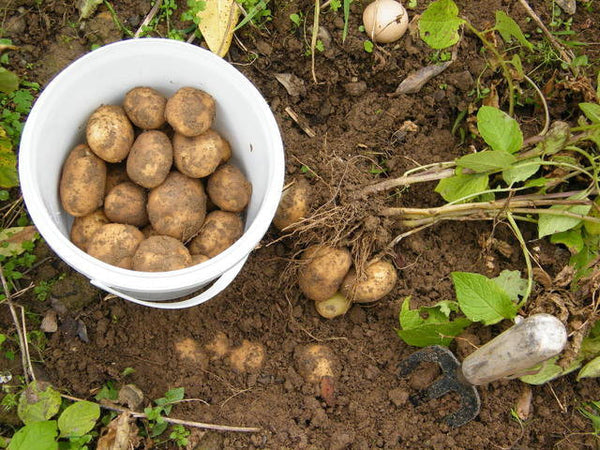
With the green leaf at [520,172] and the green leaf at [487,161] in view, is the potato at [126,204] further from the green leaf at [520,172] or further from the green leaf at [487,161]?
the green leaf at [520,172]

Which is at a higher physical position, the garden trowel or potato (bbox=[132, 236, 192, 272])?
potato (bbox=[132, 236, 192, 272])

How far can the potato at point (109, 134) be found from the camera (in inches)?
60.2

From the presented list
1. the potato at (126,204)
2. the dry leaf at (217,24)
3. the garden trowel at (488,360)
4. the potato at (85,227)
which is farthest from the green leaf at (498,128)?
the potato at (85,227)

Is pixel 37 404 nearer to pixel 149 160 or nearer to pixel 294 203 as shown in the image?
pixel 149 160

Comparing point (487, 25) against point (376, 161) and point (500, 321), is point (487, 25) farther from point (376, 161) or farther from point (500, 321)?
point (500, 321)

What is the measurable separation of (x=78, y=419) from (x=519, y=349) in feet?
3.74

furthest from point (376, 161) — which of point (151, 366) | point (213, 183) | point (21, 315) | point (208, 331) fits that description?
point (21, 315)

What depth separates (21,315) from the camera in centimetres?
169

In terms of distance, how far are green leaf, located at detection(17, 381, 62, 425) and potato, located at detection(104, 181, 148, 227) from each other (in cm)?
51

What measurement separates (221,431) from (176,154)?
2.63ft

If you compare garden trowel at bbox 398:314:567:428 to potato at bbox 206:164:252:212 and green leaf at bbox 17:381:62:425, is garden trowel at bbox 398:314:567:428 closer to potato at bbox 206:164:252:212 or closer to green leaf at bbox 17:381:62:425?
potato at bbox 206:164:252:212

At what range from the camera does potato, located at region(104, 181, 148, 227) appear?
5.14ft

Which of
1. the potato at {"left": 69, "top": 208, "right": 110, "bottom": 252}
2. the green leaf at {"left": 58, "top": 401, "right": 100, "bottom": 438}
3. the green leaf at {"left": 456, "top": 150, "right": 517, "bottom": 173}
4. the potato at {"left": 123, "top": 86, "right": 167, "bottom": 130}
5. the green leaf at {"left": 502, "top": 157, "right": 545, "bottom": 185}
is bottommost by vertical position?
the green leaf at {"left": 58, "top": 401, "right": 100, "bottom": 438}

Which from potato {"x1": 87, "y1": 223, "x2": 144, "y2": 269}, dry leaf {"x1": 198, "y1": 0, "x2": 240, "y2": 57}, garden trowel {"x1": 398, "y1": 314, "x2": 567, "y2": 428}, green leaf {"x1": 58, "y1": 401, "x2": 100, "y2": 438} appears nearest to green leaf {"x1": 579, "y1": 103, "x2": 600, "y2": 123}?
garden trowel {"x1": 398, "y1": 314, "x2": 567, "y2": 428}
